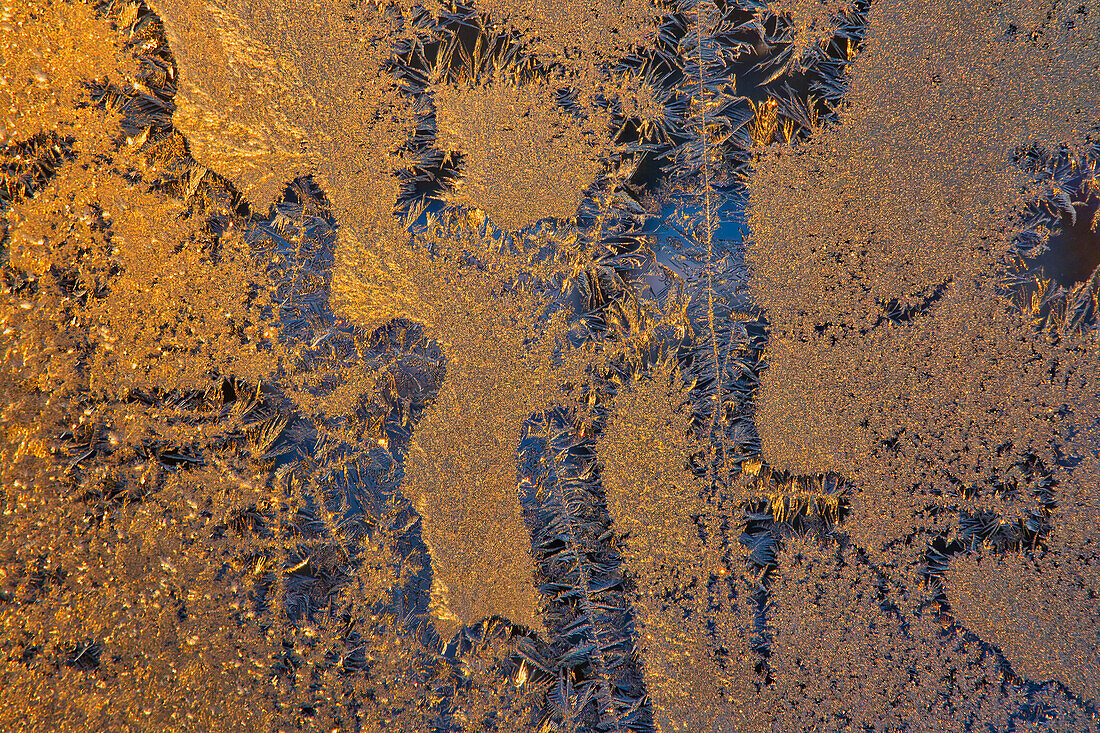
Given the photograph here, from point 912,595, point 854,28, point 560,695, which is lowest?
point 560,695

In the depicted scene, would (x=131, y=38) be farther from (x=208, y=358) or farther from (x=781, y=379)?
(x=781, y=379)

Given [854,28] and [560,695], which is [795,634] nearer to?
[560,695]

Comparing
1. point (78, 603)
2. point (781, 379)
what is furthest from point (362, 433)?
point (781, 379)

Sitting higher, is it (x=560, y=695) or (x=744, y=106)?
(x=744, y=106)

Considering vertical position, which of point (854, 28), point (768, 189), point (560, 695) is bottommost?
point (560, 695)

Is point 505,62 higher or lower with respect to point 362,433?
higher

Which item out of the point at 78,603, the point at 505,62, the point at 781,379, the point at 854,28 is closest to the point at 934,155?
the point at 854,28

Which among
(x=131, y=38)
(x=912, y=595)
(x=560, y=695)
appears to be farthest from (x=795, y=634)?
(x=131, y=38)

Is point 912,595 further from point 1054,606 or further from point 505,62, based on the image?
point 505,62
